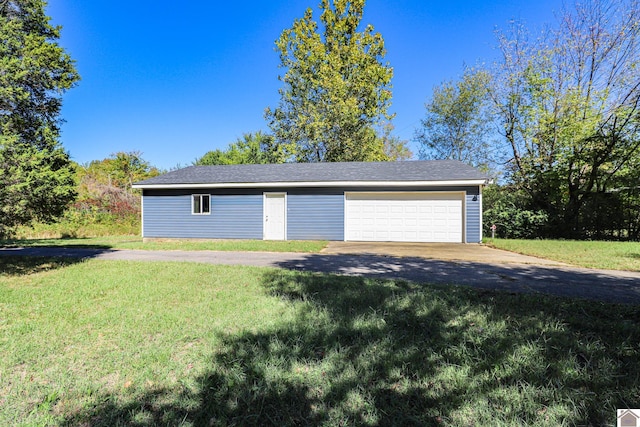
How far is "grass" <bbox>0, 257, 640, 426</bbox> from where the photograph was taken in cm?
199

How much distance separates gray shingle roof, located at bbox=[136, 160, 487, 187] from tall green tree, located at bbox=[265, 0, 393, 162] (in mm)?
6656

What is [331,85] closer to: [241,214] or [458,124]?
[458,124]

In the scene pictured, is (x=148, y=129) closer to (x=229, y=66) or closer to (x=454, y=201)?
(x=229, y=66)

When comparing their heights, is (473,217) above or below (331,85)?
below

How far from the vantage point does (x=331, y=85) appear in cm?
2152

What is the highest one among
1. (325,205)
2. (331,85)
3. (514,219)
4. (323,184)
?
(331,85)

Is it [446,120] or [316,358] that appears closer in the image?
[316,358]

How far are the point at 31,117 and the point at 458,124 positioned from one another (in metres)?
25.9

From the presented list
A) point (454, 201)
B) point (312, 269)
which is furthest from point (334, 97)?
point (312, 269)

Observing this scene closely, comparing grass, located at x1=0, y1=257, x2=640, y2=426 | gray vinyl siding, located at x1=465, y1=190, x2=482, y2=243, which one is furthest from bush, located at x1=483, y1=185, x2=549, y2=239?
grass, located at x1=0, y1=257, x2=640, y2=426

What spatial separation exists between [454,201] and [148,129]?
2016 cm

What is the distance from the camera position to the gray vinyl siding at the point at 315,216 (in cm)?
1284

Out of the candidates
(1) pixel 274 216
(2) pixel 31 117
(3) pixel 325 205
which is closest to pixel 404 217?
(3) pixel 325 205

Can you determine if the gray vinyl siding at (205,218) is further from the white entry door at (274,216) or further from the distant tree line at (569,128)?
the distant tree line at (569,128)
